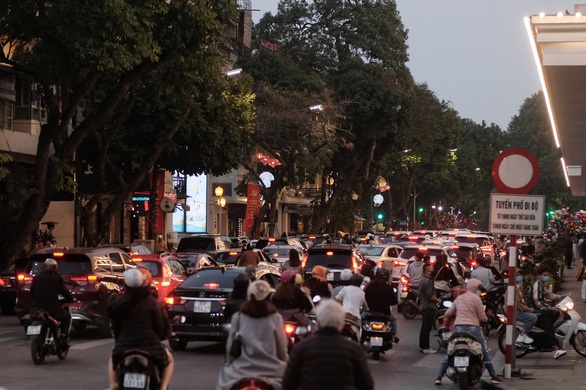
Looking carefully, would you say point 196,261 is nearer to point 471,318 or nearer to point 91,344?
point 91,344

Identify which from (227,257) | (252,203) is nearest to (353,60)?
(252,203)

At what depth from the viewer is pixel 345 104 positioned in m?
64.1

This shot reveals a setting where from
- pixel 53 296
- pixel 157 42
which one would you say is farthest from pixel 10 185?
pixel 53 296

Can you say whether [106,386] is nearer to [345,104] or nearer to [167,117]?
[167,117]

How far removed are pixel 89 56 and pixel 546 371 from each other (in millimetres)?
16151

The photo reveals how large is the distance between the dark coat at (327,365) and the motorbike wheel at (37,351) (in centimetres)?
1033

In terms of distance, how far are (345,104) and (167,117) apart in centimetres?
2366

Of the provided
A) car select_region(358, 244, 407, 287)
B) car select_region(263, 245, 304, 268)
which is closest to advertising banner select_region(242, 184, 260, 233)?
car select_region(263, 245, 304, 268)

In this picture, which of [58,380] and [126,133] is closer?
[58,380]

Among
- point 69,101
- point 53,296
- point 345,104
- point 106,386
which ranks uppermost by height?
point 345,104

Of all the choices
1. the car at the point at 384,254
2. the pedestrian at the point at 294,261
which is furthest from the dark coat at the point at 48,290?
the car at the point at 384,254

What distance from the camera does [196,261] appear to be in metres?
28.8

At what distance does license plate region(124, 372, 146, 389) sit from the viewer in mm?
10391

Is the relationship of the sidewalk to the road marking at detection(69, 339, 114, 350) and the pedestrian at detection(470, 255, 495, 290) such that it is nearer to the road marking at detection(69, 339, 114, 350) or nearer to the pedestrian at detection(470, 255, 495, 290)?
the pedestrian at detection(470, 255, 495, 290)
